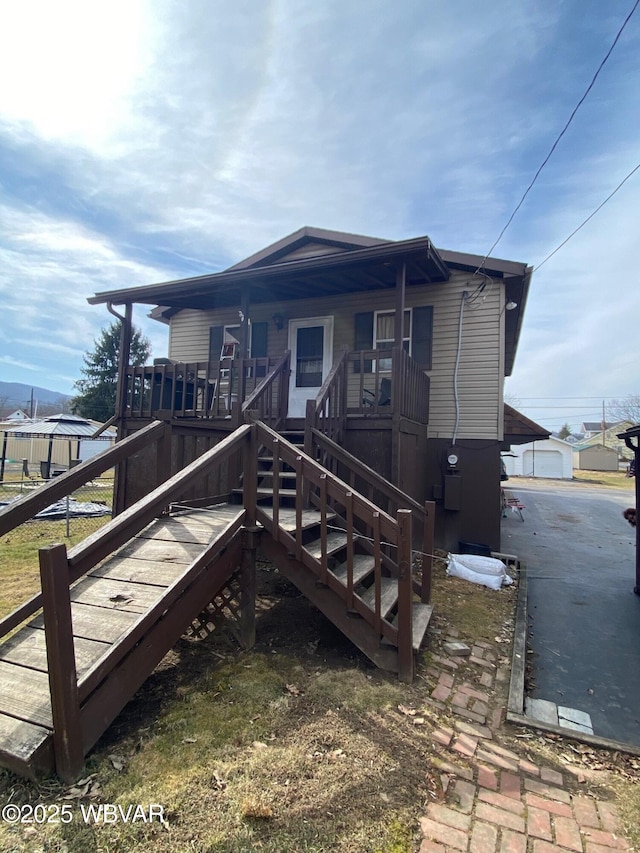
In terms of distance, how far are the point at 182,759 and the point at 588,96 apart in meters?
7.05

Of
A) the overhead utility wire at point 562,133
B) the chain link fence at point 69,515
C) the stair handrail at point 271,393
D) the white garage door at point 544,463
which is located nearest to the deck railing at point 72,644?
the stair handrail at point 271,393

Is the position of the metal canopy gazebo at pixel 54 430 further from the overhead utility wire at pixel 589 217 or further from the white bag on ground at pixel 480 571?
the overhead utility wire at pixel 589 217

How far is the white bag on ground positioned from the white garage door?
33628mm

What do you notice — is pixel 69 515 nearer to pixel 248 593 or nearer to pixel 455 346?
pixel 248 593

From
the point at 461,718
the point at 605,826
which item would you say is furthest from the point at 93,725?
the point at 605,826

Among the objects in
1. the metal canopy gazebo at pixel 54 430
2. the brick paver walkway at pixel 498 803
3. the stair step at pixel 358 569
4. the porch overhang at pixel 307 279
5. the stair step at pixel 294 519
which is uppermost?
the porch overhang at pixel 307 279

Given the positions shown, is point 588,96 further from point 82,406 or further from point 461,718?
point 82,406

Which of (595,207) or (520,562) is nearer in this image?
(595,207)

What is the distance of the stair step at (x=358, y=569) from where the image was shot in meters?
3.43

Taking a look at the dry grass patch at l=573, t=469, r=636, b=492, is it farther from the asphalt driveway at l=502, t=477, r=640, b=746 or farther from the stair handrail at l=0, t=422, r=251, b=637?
the stair handrail at l=0, t=422, r=251, b=637

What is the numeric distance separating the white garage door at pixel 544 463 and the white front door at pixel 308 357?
109 feet

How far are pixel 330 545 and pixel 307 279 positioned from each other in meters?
4.81

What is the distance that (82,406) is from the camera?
29.5 metres

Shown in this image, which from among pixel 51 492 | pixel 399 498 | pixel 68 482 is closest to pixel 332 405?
pixel 399 498
